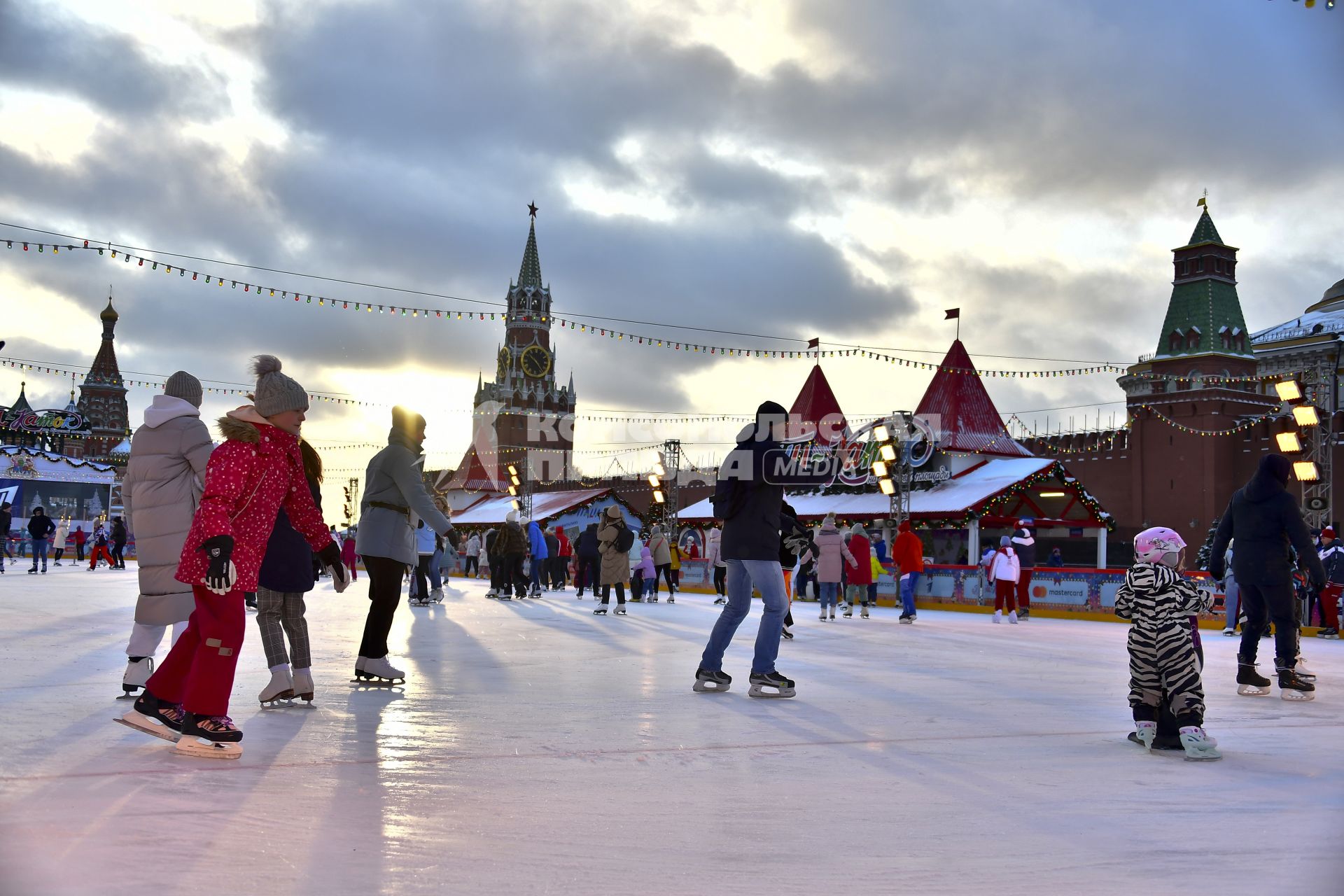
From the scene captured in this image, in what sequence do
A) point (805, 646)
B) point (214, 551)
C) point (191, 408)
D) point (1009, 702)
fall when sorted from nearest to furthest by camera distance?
point (214, 551)
point (191, 408)
point (1009, 702)
point (805, 646)

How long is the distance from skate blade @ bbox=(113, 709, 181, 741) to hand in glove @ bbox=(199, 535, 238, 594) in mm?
585

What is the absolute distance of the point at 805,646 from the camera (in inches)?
403

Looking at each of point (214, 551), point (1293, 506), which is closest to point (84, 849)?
point (214, 551)

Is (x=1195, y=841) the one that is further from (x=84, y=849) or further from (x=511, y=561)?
(x=511, y=561)

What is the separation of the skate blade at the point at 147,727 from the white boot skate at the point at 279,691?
1.00m

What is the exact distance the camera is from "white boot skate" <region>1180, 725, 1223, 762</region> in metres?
4.45

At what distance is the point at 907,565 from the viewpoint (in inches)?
643

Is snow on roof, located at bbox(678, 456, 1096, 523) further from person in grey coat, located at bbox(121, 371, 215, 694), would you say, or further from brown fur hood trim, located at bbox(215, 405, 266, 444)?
brown fur hood trim, located at bbox(215, 405, 266, 444)

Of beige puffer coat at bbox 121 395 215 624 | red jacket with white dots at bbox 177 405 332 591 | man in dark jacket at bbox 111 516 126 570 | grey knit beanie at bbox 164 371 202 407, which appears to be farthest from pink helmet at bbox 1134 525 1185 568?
man in dark jacket at bbox 111 516 126 570

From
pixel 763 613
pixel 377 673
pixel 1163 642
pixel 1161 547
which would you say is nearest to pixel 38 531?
pixel 377 673

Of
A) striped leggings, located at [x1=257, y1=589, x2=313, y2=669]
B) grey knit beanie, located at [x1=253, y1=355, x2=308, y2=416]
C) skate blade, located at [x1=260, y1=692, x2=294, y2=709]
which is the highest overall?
grey knit beanie, located at [x1=253, y1=355, x2=308, y2=416]

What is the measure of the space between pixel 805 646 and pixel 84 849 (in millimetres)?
8044

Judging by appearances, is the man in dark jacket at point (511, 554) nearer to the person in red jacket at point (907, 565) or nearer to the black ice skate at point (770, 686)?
the person in red jacket at point (907, 565)

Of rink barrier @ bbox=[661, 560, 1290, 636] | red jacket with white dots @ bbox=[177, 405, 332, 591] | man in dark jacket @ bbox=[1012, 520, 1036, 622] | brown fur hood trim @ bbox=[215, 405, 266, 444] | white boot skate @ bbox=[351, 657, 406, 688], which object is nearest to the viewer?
red jacket with white dots @ bbox=[177, 405, 332, 591]
